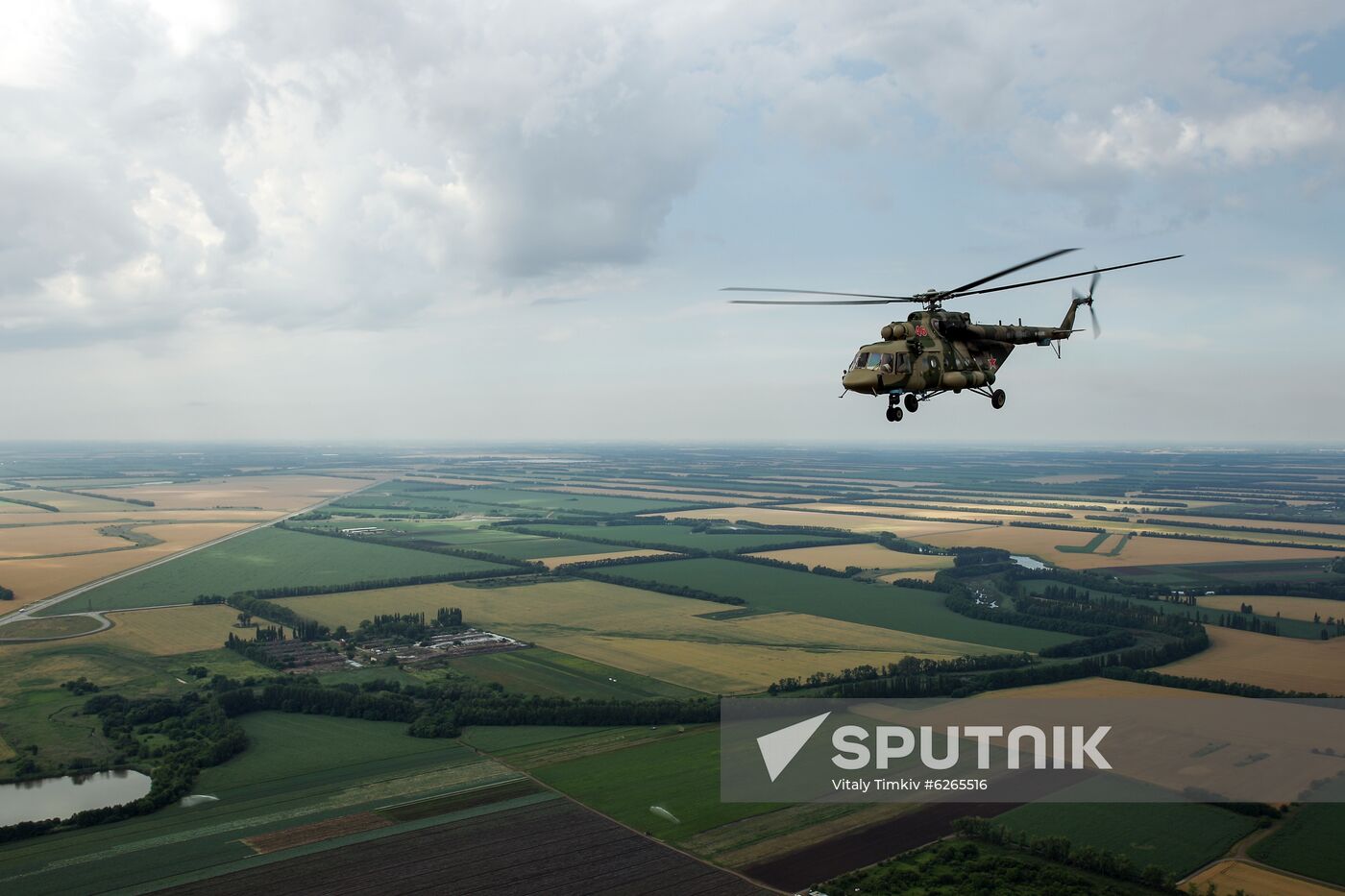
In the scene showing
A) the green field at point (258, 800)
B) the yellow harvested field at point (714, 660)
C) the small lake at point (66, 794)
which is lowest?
the small lake at point (66, 794)

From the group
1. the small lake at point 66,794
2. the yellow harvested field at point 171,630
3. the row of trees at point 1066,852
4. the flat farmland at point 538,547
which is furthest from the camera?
the flat farmland at point 538,547

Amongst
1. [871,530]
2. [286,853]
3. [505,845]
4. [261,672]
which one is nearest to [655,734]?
[505,845]

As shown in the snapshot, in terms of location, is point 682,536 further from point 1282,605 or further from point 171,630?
point 1282,605

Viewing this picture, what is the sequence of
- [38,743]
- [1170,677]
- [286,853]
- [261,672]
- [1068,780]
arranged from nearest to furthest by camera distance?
1. [286,853]
2. [1068,780]
3. [38,743]
4. [1170,677]
5. [261,672]

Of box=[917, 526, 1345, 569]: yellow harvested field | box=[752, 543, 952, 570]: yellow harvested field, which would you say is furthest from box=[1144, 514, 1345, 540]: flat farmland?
box=[752, 543, 952, 570]: yellow harvested field

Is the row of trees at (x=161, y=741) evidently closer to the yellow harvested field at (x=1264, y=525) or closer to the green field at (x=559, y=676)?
the green field at (x=559, y=676)

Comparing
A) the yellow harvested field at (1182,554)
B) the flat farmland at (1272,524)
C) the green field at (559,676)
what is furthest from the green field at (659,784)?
the flat farmland at (1272,524)

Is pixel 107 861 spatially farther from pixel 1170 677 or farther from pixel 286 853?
pixel 1170 677

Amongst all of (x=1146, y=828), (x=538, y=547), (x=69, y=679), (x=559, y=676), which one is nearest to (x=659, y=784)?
(x=559, y=676)
